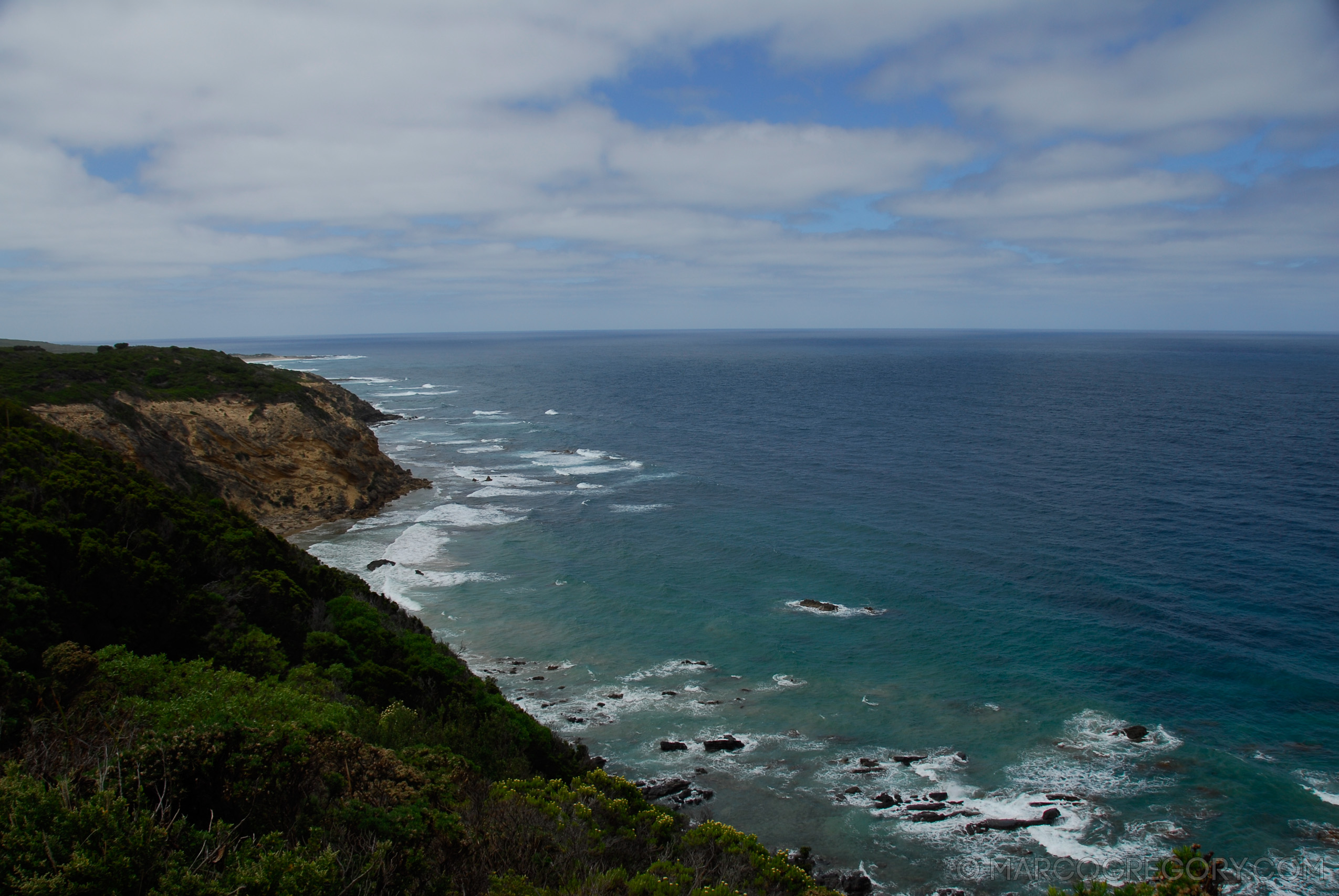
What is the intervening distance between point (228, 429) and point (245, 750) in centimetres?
4532

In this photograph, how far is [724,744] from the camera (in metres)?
26.3

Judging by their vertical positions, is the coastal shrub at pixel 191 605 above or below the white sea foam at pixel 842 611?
above

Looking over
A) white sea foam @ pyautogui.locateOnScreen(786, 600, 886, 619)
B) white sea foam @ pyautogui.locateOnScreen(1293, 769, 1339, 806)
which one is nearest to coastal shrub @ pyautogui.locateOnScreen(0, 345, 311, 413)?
white sea foam @ pyautogui.locateOnScreen(786, 600, 886, 619)

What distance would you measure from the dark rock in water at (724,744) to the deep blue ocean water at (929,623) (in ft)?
1.30

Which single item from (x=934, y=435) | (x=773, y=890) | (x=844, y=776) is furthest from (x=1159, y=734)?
(x=934, y=435)

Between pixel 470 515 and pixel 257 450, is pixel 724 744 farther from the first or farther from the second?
pixel 257 450

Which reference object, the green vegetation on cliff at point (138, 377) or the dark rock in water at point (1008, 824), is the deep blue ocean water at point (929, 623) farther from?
the green vegetation on cliff at point (138, 377)

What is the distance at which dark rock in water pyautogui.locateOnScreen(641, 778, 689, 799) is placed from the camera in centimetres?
2334

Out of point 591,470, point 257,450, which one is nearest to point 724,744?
point 257,450

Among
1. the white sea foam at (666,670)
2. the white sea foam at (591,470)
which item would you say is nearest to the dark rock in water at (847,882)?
the white sea foam at (666,670)

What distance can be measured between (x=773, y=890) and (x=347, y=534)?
137ft

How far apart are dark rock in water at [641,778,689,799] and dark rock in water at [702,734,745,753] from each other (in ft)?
6.59

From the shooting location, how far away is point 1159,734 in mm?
26469

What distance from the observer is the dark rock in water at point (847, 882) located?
19.6 meters
